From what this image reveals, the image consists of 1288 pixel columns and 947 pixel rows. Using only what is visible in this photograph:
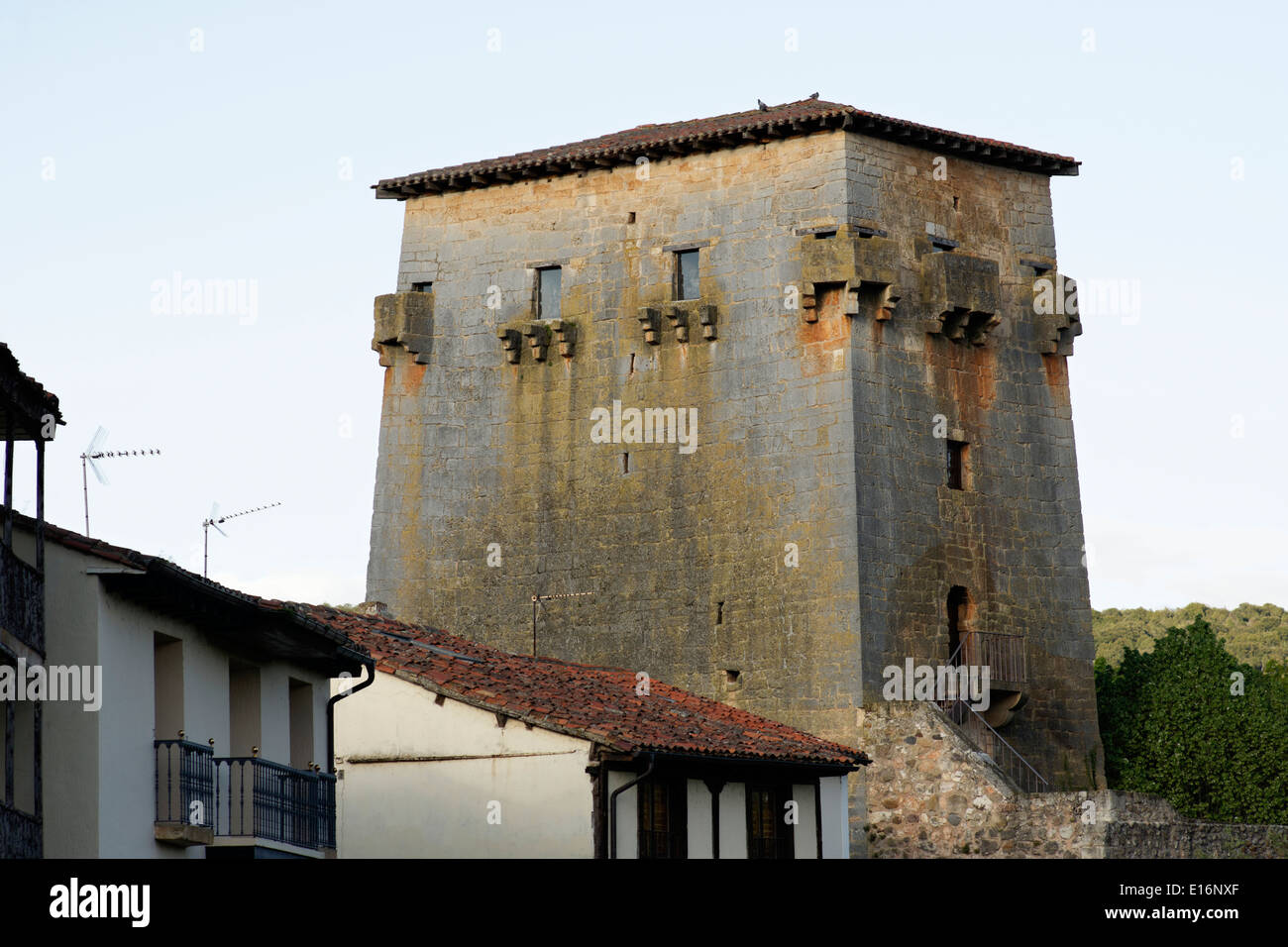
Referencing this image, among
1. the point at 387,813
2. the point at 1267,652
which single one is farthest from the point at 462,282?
the point at 1267,652

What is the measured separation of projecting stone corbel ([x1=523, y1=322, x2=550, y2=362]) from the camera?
49938 millimetres

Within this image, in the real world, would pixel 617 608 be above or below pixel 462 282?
below

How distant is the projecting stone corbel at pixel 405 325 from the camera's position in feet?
168

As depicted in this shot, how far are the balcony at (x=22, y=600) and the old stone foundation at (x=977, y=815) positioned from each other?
20.8 meters

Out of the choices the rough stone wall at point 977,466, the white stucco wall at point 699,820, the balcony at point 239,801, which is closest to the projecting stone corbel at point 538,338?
the rough stone wall at point 977,466

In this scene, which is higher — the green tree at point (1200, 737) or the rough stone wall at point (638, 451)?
the rough stone wall at point (638, 451)

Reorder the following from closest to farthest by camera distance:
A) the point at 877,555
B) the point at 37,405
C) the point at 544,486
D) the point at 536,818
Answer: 1. the point at 37,405
2. the point at 536,818
3. the point at 877,555
4. the point at 544,486

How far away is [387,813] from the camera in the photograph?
34.5 m

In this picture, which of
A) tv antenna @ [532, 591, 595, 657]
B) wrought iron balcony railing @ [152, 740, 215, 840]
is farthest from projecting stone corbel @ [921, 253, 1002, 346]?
wrought iron balcony railing @ [152, 740, 215, 840]

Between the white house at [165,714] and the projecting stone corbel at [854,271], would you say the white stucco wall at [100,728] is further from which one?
the projecting stone corbel at [854,271]

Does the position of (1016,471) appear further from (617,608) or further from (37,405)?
(37,405)

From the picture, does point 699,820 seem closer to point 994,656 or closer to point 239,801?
point 239,801

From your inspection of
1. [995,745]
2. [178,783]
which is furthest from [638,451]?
[178,783]
